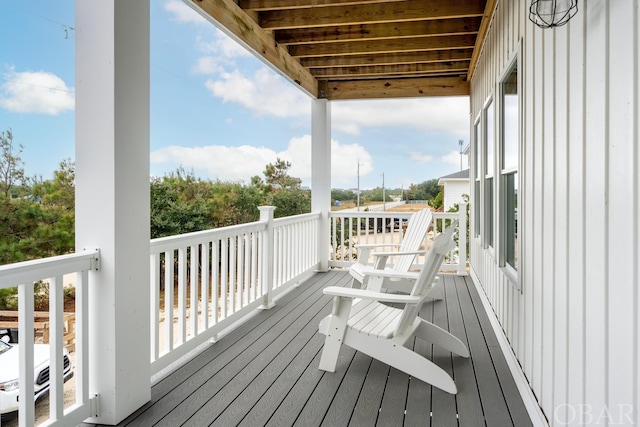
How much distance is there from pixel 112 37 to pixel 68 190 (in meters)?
5.00

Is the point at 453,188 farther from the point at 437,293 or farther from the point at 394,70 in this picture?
the point at 437,293

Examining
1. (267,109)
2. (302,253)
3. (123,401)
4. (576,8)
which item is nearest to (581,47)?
(576,8)

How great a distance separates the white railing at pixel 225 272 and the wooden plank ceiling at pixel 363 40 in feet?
5.94

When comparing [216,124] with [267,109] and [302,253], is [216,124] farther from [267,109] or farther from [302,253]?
[302,253]

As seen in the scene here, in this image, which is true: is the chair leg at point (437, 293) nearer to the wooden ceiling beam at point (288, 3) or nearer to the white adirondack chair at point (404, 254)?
the white adirondack chair at point (404, 254)

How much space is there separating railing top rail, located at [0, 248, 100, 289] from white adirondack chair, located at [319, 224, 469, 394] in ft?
4.26

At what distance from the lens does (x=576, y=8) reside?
1.49 m

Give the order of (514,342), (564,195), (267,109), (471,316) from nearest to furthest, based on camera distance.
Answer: (564,195) < (514,342) < (471,316) < (267,109)

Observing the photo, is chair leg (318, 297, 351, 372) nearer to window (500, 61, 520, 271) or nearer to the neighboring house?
window (500, 61, 520, 271)

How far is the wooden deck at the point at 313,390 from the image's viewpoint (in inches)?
87.6

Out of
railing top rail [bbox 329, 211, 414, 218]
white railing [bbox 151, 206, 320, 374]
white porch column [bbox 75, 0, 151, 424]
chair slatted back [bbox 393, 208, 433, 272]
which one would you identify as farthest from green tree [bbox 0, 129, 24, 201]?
chair slatted back [bbox 393, 208, 433, 272]

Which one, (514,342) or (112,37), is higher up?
(112,37)

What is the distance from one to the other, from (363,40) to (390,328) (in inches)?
132

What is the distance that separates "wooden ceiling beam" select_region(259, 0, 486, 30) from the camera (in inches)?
161
